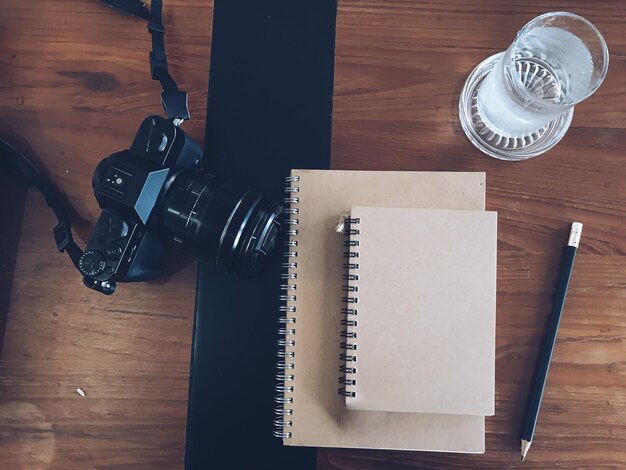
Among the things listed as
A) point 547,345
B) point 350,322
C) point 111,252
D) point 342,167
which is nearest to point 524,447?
point 547,345

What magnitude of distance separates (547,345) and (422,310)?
14 centimetres

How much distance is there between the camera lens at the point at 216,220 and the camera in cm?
56

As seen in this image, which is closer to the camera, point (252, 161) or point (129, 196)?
point (129, 196)

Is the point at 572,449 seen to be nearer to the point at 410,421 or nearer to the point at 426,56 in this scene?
the point at 410,421

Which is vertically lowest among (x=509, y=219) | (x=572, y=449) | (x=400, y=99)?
(x=572, y=449)

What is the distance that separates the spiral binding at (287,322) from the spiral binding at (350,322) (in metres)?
0.05

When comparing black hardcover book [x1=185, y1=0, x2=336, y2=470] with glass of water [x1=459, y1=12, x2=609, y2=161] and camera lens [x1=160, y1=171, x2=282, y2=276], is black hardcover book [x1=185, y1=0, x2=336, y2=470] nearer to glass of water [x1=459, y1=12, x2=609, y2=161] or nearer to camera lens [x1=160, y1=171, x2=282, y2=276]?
camera lens [x1=160, y1=171, x2=282, y2=276]

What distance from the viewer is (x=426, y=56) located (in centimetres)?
63

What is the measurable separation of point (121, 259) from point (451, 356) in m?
0.35

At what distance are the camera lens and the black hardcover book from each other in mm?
62

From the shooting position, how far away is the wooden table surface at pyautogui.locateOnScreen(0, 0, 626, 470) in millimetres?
595

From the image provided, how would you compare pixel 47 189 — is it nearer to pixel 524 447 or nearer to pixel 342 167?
pixel 342 167

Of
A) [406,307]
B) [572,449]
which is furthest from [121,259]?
[572,449]

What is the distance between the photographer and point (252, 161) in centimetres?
64
